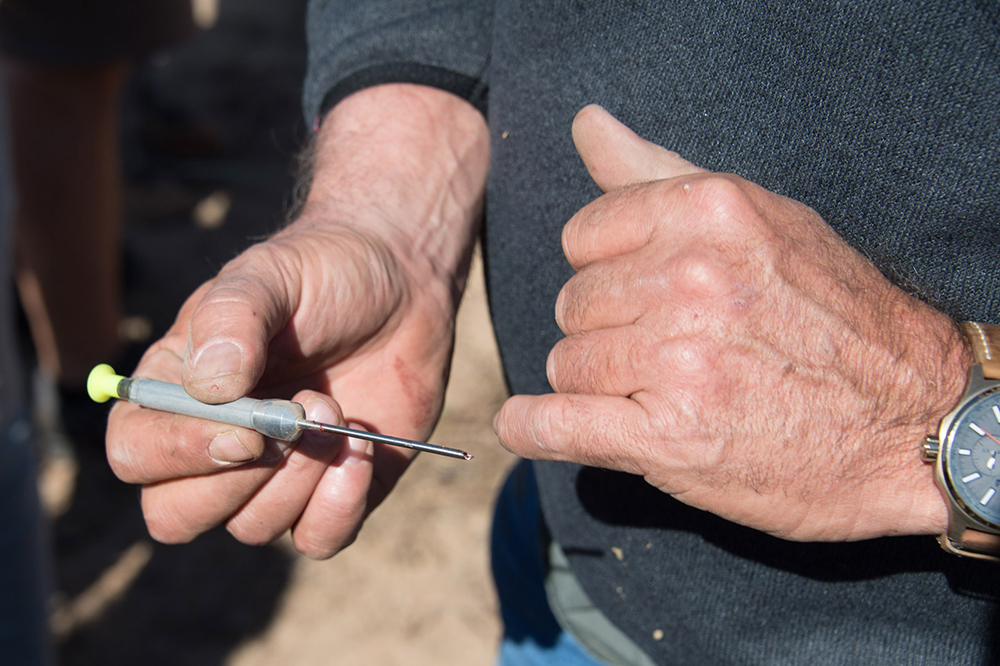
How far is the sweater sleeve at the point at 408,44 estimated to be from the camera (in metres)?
1.42

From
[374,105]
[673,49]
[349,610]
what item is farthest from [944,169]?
[349,610]

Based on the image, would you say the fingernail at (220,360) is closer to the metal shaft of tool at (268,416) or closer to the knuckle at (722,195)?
the metal shaft of tool at (268,416)

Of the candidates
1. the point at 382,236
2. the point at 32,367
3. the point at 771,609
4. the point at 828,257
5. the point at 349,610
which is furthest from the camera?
the point at 32,367

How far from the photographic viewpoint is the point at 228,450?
3.44 ft

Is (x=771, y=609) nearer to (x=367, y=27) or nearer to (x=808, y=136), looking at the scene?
(x=808, y=136)

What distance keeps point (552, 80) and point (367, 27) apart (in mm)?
451

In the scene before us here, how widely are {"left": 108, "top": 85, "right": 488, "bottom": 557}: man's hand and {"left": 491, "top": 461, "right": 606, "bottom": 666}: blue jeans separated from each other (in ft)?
1.78

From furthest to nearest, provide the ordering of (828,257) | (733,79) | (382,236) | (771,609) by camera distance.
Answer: (382,236)
(771,609)
(733,79)
(828,257)

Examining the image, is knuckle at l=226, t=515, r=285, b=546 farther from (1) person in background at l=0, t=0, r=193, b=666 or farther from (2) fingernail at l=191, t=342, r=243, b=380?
(1) person in background at l=0, t=0, r=193, b=666

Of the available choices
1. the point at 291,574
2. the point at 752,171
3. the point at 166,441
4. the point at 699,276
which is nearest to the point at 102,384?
the point at 166,441

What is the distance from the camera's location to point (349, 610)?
2768 mm

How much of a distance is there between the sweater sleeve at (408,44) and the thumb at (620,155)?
19.1 inches

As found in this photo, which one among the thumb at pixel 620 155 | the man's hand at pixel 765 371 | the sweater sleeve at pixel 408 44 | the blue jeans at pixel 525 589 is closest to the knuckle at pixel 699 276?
the man's hand at pixel 765 371

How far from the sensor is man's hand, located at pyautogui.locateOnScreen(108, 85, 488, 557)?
1064 mm
